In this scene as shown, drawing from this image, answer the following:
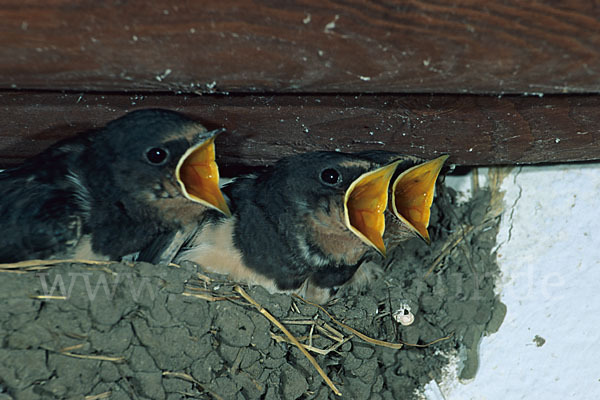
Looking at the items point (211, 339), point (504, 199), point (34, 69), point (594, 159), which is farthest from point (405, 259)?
point (34, 69)

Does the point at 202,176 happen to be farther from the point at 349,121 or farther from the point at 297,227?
the point at 349,121

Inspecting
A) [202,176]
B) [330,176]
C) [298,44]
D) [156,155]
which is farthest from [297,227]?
[298,44]

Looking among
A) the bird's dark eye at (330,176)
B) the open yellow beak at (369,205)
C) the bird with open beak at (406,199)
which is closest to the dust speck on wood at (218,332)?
the bird with open beak at (406,199)

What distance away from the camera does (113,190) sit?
223cm

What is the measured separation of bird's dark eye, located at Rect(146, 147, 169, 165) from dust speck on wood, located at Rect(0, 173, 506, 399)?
1.13 feet

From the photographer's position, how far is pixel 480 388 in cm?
259

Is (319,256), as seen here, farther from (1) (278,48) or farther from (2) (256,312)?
(1) (278,48)

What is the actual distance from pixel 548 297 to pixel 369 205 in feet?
2.75

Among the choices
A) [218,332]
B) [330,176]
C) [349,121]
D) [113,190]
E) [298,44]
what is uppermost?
[298,44]

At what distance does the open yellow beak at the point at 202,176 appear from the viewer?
84.1 inches

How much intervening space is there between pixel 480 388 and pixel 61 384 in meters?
1.57

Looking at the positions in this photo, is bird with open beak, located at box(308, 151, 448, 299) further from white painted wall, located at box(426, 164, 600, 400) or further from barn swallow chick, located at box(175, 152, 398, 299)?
white painted wall, located at box(426, 164, 600, 400)

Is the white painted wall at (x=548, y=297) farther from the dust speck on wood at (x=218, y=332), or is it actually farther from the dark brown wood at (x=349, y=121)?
the dark brown wood at (x=349, y=121)

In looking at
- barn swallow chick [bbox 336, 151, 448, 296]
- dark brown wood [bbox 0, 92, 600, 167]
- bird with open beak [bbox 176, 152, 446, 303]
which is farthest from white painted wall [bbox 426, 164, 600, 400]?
bird with open beak [bbox 176, 152, 446, 303]
